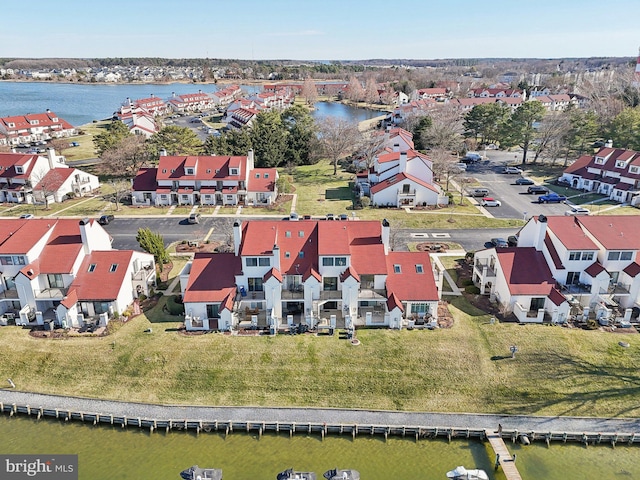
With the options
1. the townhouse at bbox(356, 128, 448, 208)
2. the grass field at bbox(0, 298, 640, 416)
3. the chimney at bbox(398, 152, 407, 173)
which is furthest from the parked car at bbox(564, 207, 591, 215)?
the chimney at bbox(398, 152, 407, 173)

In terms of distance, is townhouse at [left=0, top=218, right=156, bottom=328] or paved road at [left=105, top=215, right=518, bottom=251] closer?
townhouse at [left=0, top=218, right=156, bottom=328]

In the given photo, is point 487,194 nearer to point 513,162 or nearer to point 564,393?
point 513,162

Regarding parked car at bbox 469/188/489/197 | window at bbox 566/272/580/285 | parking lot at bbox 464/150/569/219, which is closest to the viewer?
window at bbox 566/272/580/285

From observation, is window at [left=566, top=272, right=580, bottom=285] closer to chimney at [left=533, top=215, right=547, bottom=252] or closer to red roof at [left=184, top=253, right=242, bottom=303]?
chimney at [left=533, top=215, right=547, bottom=252]

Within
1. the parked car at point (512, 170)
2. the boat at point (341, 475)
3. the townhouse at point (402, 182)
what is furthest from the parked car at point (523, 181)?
the boat at point (341, 475)

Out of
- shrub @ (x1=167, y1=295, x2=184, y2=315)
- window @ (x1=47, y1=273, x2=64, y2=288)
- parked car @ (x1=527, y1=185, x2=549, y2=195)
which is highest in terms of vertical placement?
parked car @ (x1=527, y1=185, x2=549, y2=195)

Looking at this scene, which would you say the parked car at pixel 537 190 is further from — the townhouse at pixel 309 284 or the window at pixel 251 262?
the window at pixel 251 262
